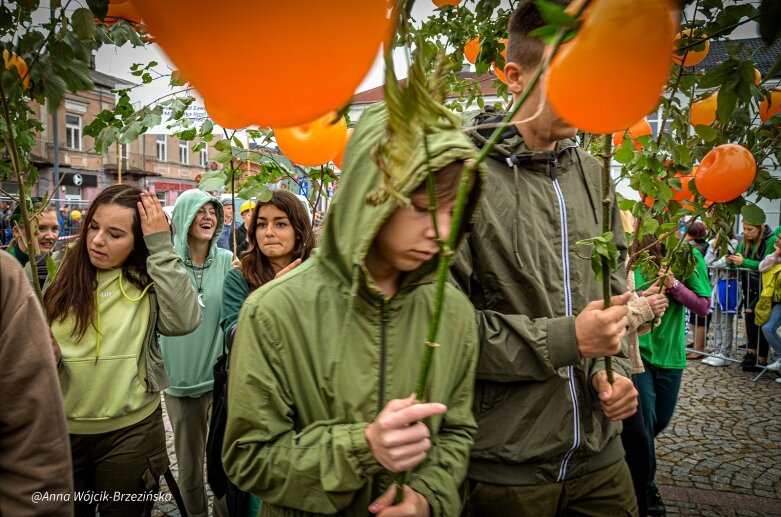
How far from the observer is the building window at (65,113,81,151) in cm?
2791

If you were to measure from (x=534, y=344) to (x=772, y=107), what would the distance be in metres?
1.41

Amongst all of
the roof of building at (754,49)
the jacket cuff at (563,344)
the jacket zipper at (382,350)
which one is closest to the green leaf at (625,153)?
the roof of building at (754,49)

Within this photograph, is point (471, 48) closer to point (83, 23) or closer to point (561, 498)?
point (83, 23)

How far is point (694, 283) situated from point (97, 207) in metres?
4.12

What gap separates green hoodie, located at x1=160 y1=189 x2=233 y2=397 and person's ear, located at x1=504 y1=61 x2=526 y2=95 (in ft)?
7.41

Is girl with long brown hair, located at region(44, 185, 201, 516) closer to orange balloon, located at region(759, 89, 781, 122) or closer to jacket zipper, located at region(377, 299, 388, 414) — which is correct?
jacket zipper, located at region(377, 299, 388, 414)

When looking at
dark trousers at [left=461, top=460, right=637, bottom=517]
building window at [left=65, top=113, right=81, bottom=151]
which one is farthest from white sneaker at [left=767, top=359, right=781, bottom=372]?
building window at [left=65, top=113, right=81, bottom=151]

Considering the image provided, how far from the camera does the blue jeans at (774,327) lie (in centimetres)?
663

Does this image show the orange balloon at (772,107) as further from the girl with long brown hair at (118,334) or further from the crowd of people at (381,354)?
the girl with long brown hair at (118,334)

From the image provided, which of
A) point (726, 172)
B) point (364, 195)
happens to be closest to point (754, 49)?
point (726, 172)

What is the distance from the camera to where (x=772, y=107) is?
196 cm

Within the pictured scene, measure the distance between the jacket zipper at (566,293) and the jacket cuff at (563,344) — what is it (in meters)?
0.15

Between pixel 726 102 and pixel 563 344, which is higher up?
pixel 726 102

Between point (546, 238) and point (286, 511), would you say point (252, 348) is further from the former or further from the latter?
point (546, 238)
